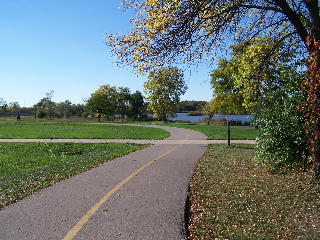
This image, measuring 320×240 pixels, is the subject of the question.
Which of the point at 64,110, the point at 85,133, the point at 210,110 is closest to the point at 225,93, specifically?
the point at 210,110

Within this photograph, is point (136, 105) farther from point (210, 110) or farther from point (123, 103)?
point (210, 110)

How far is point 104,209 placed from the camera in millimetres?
7008

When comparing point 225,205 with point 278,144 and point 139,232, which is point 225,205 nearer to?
point 139,232

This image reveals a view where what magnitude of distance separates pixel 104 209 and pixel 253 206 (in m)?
2.89

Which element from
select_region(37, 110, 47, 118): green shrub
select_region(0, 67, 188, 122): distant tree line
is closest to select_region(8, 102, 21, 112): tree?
select_region(0, 67, 188, 122): distant tree line

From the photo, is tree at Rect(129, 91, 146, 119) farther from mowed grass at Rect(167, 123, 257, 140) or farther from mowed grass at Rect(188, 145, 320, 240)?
mowed grass at Rect(188, 145, 320, 240)

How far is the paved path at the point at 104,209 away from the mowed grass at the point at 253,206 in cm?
40

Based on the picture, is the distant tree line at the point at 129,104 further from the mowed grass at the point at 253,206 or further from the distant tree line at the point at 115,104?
the mowed grass at the point at 253,206

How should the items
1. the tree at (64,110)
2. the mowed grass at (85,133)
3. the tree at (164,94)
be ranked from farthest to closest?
the tree at (64,110)
the tree at (164,94)
the mowed grass at (85,133)

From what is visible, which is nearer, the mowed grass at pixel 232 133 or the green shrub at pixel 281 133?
the green shrub at pixel 281 133

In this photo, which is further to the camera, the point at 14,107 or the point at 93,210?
the point at 14,107

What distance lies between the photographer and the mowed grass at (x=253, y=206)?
595 centimetres

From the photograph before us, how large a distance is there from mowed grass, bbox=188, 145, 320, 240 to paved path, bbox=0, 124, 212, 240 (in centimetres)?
40

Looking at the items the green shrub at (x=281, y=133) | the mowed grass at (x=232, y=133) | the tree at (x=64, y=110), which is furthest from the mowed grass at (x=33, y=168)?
the tree at (x=64, y=110)
